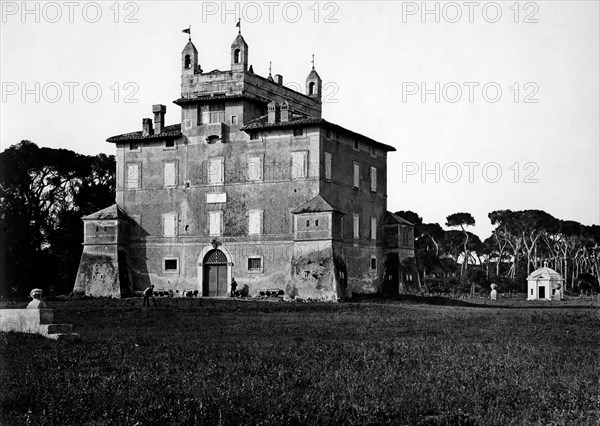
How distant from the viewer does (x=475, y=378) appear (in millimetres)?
14555

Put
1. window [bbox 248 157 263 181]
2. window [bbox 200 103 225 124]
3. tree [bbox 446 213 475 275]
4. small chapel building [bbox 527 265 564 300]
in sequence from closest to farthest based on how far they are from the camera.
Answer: window [bbox 248 157 263 181] < window [bbox 200 103 225 124] < small chapel building [bbox 527 265 564 300] < tree [bbox 446 213 475 275]

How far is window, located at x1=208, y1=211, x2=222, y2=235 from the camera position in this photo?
1941 inches

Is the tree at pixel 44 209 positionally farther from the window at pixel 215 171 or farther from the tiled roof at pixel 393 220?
the tiled roof at pixel 393 220

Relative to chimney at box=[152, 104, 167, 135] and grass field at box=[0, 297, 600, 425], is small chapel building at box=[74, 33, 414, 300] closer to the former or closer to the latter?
chimney at box=[152, 104, 167, 135]

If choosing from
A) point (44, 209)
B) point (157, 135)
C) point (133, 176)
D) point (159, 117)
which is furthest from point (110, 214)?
point (44, 209)

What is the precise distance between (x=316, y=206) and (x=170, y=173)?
10011mm

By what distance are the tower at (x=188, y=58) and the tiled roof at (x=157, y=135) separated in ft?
10.7

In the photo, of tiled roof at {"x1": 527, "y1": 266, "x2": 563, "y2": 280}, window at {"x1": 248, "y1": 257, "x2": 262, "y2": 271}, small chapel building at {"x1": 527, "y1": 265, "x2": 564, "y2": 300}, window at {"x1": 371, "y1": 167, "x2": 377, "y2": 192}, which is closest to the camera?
window at {"x1": 248, "y1": 257, "x2": 262, "y2": 271}

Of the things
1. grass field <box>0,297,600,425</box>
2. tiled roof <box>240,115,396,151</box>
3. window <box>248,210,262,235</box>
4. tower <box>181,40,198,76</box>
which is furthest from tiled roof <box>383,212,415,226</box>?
grass field <box>0,297,600,425</box>

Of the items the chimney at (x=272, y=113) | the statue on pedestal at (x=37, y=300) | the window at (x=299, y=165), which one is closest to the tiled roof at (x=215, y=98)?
the chimney at (x=272, y=113)

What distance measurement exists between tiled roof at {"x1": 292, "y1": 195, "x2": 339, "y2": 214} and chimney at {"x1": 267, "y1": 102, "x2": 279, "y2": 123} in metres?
5.24

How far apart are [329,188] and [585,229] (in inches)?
2267

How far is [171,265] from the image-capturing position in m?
50.2

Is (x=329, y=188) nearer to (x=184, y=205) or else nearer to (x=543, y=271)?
(x=184, y=205)
